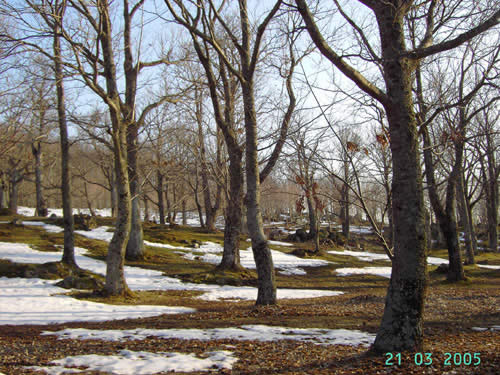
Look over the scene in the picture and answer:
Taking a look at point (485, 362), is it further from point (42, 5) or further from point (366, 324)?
point (42, 5)

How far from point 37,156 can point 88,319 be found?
81.4 feet

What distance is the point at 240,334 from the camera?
564 cm

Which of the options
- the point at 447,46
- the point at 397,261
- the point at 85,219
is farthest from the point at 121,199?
the point at 85,219

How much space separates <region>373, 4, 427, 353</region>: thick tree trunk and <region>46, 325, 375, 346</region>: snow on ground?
1.03m

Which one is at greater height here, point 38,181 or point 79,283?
point 38,181

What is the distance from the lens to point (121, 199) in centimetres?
938

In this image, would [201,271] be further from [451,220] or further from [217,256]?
[451,220]

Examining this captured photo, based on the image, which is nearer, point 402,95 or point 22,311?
point 402,95

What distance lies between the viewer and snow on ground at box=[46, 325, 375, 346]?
5.32 m

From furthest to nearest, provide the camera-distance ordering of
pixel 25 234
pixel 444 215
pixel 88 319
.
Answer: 1. pixel 25 234
2. pixel 444 215
3. pixel 88 319

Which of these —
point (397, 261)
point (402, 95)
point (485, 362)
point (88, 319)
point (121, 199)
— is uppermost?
point (402, 95)

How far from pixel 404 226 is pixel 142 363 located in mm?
3268
